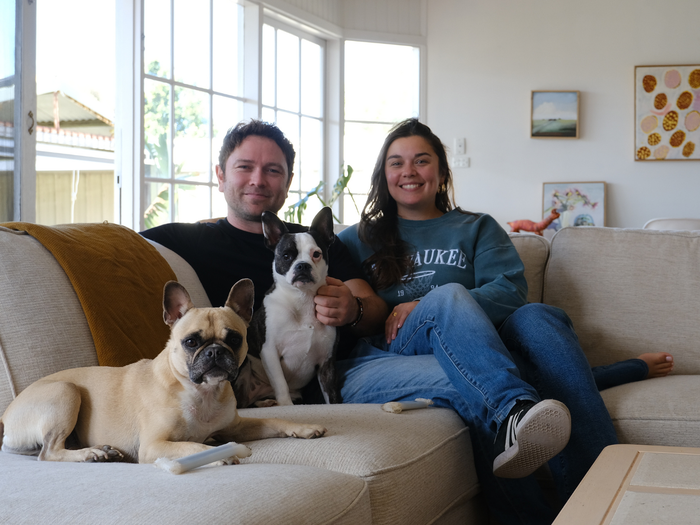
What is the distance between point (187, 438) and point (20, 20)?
284cm

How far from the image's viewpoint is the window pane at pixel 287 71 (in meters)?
5.40

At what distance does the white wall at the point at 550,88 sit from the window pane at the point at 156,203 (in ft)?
8.97

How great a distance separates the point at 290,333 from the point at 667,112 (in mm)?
5011

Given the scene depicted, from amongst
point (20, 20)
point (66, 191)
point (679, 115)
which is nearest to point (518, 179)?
point (679, 115)

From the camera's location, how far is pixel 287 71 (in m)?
5.50

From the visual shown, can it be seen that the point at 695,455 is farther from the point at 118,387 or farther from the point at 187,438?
the point at 118,387

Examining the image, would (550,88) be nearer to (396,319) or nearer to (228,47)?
(228,47)

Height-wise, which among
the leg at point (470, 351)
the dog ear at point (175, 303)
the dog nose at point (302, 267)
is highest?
the dog nose at point (302, 267)

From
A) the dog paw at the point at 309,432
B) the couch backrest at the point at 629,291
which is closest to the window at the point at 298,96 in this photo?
the couch backrest at the point at 629,291

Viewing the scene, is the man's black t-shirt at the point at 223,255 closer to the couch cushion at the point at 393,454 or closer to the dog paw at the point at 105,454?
the couch cushion at the point at 393,454

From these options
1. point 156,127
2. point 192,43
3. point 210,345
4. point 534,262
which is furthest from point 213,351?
point 192,43

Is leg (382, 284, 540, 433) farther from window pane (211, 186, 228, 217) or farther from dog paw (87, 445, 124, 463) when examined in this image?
window pane (211, 186, 228, 217)

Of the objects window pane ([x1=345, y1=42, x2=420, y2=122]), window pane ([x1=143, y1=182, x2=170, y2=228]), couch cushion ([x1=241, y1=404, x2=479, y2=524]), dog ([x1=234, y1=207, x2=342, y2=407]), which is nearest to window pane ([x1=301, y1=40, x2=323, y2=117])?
window pane ([x1=345, y1=42, x2=420, y2=122])

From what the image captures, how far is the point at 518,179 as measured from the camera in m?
5.89
